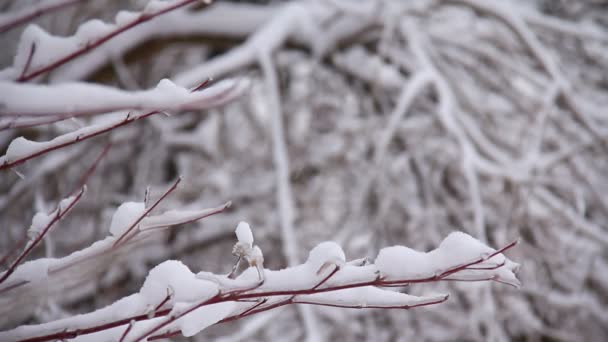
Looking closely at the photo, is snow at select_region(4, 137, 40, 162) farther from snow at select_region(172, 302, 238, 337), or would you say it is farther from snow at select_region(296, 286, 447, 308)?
snow at select_region(296, 286, 447, 308)

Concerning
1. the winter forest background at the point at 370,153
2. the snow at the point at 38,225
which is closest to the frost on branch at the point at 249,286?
the snow at the point at 38,225

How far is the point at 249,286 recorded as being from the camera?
51 centimetres

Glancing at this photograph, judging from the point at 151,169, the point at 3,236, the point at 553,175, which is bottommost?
the point at 553,175

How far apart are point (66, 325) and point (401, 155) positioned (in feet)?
7.50

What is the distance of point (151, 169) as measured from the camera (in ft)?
11.5

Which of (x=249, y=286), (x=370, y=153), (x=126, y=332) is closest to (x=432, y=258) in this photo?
(x=249, y=286)

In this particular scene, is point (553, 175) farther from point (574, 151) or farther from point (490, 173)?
point (490, 173)

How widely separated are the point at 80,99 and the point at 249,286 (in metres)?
0.25

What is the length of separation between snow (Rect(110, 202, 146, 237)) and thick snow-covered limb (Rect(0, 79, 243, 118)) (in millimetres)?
172

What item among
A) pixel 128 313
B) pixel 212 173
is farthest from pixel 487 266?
pixel 212 173

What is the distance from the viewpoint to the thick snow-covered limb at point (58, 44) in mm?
479

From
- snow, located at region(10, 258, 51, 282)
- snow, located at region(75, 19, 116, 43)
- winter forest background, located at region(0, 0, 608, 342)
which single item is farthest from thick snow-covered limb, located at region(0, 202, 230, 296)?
winter forest background, located at region(0, 0, 608, 342)

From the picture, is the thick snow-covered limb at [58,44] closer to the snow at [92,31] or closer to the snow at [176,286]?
the snow at [92,31]

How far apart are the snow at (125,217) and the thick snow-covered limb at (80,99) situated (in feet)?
0.57
